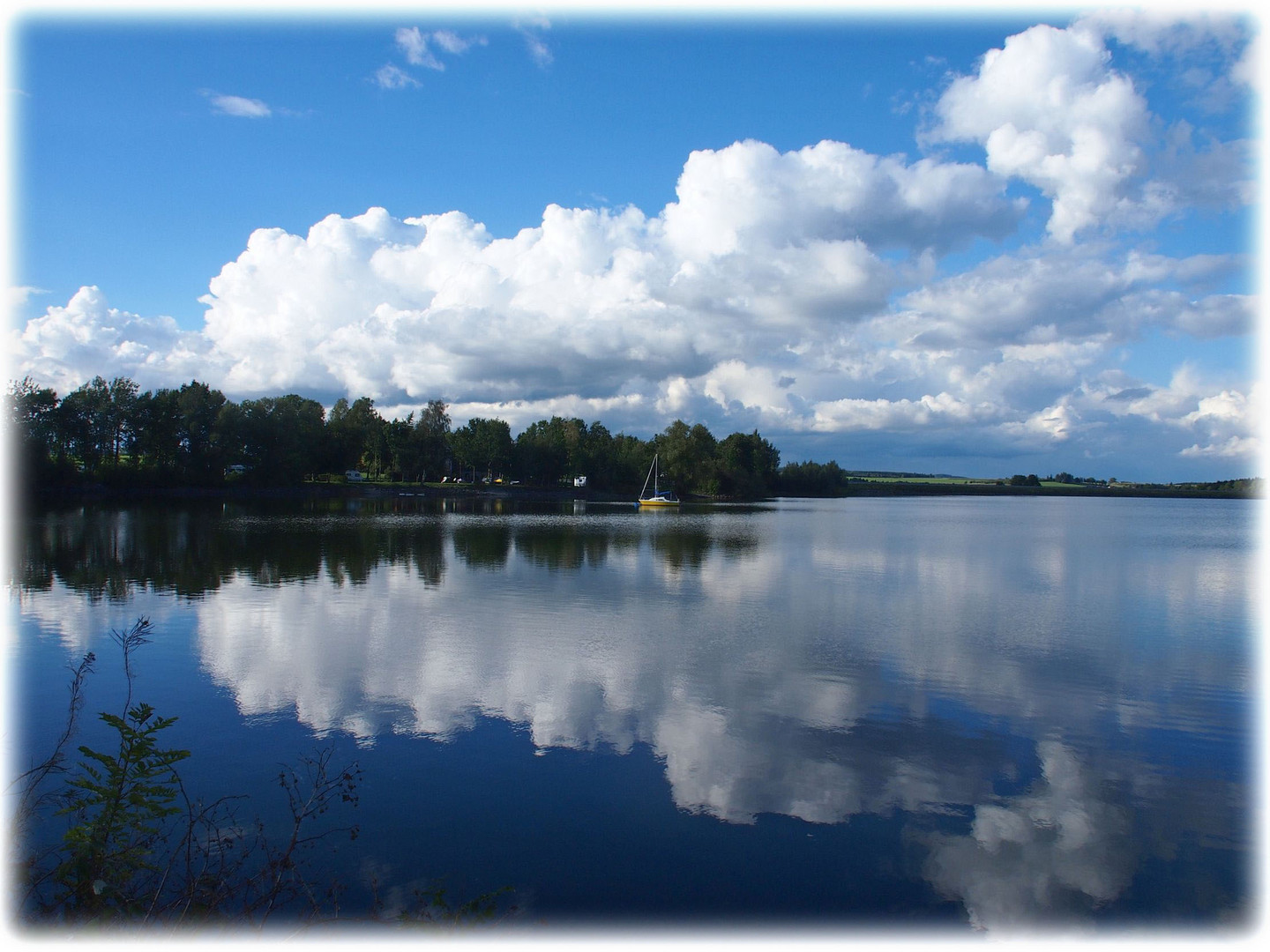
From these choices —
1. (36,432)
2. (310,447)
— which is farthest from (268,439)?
(36,432)

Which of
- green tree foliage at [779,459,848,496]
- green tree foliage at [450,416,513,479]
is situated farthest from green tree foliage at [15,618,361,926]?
green tree foliage at [779,459,848,496]

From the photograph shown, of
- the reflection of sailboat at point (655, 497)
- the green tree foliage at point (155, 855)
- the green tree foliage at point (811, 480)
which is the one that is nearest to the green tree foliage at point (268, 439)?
the reflection of sailboat at point (655, 497)

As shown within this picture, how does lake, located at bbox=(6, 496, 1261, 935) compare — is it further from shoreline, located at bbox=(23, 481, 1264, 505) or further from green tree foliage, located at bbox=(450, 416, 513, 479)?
green tree foliage, located at bbox=(450, 416, 513, 479)

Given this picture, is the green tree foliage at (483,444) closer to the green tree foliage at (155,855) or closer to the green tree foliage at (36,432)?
the green tree foliage at (36,432)

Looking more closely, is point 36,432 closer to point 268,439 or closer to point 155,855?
point 268,439

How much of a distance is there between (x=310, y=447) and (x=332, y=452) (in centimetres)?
529

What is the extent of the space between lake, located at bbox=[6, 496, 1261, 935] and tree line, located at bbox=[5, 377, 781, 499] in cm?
5045

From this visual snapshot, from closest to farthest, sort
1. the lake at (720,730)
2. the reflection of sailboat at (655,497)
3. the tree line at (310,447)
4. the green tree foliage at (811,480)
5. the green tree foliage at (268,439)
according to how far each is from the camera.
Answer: the lake at (720,730)
the tree line at (310,447)
the green tree foliage at (268,439)
the reflection of sailboat at (655,497)
the green tree foliage at (811,480)

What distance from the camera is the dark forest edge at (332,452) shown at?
80.6 meters

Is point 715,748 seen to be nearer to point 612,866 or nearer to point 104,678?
point 612,866

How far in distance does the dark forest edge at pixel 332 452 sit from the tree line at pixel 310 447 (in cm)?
17

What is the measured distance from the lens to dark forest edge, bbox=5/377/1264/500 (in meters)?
80.6

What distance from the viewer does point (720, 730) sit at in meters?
10.4

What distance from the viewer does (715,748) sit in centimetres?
973
